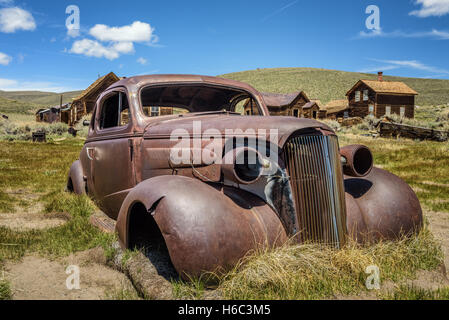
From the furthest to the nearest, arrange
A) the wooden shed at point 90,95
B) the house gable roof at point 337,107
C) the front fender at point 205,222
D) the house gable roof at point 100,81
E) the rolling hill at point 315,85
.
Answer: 1. the rolling hill at point 315,85
2. the house gable roof at point 337,107
3. the wooden shed at point 90,95
4. the house gable roof at point 100,81
5. the front fender at point 205,222

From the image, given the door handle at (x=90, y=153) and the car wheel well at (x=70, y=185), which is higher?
the door handle at (x=90, y=153)

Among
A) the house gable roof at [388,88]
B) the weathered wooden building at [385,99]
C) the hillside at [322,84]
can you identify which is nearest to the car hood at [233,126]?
the weathered wooden building at [385,99]

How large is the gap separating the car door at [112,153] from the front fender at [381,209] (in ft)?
7.06

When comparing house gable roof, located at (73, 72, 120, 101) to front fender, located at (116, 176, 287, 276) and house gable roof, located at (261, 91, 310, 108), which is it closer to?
house gable roof, located at (261, 91, 310, 108)

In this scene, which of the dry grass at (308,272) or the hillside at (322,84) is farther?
the hillside at (322,84)

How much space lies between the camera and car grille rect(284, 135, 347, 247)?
264cm

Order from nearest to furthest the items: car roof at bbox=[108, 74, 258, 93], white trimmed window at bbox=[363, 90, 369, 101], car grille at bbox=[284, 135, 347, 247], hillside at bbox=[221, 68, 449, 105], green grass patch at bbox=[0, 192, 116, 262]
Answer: car grille at bbox=[284, 135, 347, 247] < green grass patch at bbox=[0, 192, 116, 262] < car roof at bbox=[108, 74, 258, 93] < white trimmed window at bbox=[363, 90, 369, 101] < hillside at bbox=[221, 68, 449, 105]

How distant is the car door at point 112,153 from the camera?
11.9 ft

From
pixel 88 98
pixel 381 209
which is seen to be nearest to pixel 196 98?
A: pixel 381 209

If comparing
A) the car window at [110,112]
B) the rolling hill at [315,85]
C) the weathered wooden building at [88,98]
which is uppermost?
the rolling hill at [315,85]

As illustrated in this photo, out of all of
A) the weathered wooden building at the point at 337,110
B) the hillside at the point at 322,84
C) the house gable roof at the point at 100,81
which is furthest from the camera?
the hillside at the point at 322,84

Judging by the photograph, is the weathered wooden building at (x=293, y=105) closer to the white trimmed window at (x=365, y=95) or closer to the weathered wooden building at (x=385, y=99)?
the white trimmed window at (x=365, y=95)

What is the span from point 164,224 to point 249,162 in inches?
28.6

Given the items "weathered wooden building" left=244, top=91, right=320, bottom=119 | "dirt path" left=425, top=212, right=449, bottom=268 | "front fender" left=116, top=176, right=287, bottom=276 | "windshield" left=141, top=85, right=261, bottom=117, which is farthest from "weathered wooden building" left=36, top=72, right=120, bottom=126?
"front fender" left=116, top=176, right=287, bottom=276
